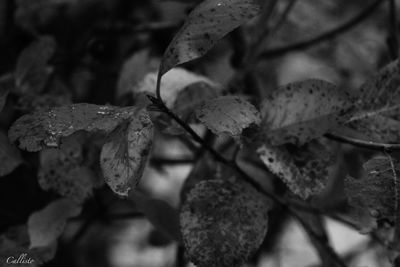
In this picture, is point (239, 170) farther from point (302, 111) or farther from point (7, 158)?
point (7, 158)

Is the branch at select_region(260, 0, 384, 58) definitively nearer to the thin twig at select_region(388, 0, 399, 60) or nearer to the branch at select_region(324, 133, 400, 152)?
the thin twig at select_region(388, 0, 399, 60)

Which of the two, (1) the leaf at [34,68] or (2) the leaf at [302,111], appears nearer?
(2) the leaf at [302,111]

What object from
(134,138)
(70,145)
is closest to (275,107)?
(134,138)

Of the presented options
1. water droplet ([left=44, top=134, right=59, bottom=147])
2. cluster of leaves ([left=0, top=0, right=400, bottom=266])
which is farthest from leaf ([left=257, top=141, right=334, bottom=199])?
water droplet ([left=44, top=134, right=59, bottom=147])

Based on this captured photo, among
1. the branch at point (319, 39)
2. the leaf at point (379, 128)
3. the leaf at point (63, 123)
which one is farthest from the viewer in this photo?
the branch at point (319, 39)

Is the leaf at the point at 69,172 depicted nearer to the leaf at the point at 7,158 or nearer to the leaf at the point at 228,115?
the leaf at the point at 7,158

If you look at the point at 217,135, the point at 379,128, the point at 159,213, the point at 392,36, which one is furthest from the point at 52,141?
the point at 392,36

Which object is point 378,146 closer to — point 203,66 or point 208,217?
point 208,217

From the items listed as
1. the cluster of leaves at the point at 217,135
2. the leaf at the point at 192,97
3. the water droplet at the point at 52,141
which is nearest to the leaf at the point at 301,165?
the cluster of leaves at the point at 217,135
